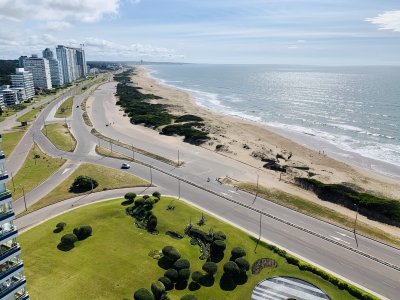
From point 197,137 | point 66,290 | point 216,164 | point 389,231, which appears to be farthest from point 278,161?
point 66,290

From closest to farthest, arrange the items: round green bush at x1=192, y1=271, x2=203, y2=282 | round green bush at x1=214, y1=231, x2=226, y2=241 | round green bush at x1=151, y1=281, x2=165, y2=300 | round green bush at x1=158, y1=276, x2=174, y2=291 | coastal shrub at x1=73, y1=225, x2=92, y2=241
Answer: round green bush at x1=151, y1=281, x2=165, y2=300
round green bush at x1=158, y1=276, x2=174, y2=291
round green bush at x1=192, y1=271, x2=203, y2=282
round green bush at x1=214, y1=231, x2=226, y2=241
coastal shrub at x1=73, y1=225, x2=92, y2=241

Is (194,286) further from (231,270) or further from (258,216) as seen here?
(258,216)

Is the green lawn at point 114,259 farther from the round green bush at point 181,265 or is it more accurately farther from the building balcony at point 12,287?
the building balcony at point 12,287

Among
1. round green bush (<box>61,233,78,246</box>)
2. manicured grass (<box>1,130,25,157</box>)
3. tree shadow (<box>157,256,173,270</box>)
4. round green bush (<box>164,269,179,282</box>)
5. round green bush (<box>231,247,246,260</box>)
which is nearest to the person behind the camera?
round green bush (<box>164,269,179,282</box>)

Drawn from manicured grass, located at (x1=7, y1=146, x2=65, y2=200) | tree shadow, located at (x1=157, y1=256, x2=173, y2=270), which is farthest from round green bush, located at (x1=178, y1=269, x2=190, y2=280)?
manicured grass, located at (x1=7, y1=146, x2=65, y2=200)

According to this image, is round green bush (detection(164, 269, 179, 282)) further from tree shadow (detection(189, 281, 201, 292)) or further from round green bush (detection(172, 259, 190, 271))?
tree shadow (detection(189, 281, 201, 292))

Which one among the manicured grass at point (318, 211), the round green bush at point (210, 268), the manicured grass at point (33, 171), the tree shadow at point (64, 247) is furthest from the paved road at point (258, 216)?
the round green bush at point (210, 268)

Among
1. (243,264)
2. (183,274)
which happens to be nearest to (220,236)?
(243,264)
